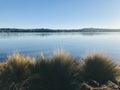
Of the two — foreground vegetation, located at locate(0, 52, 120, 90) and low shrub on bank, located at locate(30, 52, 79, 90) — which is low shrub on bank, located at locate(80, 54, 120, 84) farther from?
low shrub on bank, located at locate(30, 52, 79, 90)

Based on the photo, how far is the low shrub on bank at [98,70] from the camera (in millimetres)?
6645

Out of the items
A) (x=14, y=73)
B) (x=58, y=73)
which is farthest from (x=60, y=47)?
(x=14, y=73)

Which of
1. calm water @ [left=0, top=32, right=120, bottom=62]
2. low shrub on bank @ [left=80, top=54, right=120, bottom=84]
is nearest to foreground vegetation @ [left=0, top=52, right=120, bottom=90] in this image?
low shrub on bank @ [left=80, top=54, right=120, bottom=84]

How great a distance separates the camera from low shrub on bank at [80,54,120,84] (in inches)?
262

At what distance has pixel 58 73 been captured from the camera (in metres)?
6.72

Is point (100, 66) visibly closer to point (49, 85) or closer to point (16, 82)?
point (49, 85)

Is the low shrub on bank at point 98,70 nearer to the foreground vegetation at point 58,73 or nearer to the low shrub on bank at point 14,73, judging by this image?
the foreground vegetation at point 58,73

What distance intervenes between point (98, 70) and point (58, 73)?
105 centimetres

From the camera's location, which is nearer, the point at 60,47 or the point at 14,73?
the point at 14,73

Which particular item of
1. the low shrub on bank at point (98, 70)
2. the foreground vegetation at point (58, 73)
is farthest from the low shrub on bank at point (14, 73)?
the low shrub on bank at point (98, 70)

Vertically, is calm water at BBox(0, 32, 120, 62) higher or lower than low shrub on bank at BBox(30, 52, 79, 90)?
lower

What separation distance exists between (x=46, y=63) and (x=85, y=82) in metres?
1.17

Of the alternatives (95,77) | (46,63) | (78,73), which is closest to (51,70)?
(46,63)

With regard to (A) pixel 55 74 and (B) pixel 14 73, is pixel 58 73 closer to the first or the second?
(A) pixel 55 74
